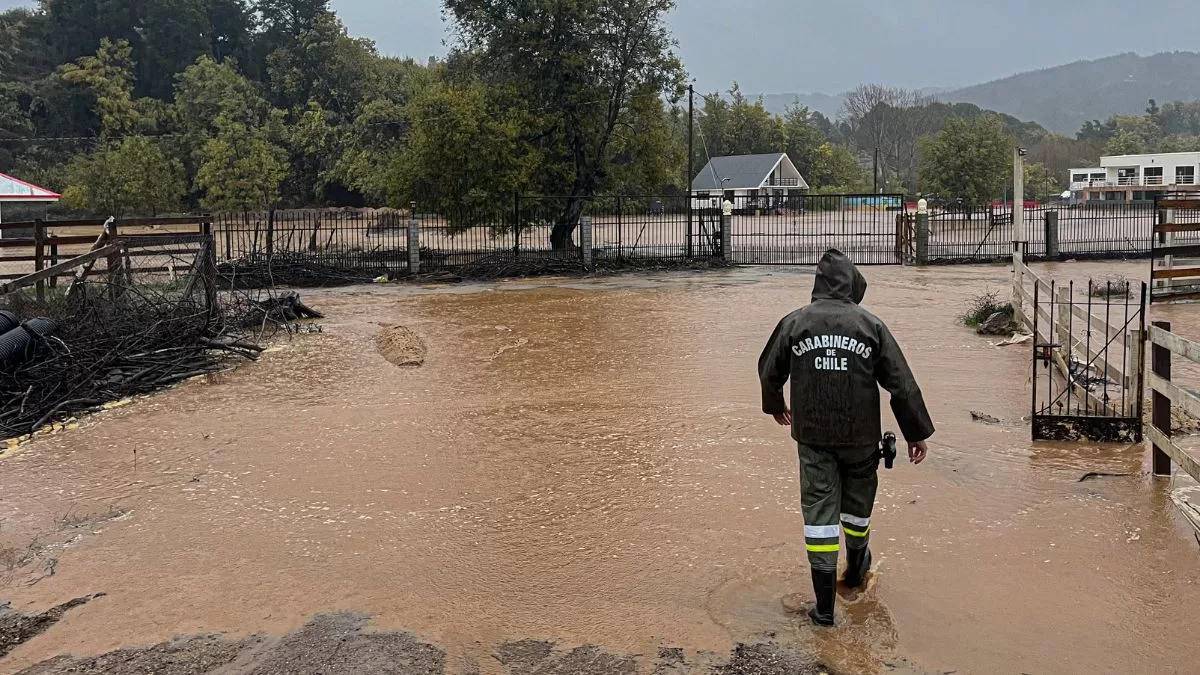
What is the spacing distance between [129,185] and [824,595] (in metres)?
56.6

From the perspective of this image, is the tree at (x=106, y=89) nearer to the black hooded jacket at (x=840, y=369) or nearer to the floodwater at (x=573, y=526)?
the floodwater at (x=573, y=526)

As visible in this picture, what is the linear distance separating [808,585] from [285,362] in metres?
10.1

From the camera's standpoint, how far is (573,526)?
6715 millimetres

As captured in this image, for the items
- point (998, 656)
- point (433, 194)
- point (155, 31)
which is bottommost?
point (998, 656)

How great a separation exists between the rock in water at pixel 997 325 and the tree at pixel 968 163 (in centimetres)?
4452

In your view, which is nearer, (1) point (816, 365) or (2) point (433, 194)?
(1) point (816, 365)

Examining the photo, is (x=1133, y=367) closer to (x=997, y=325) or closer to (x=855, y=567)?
(x=855, y=567)

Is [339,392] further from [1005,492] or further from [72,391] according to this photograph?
[1005,492]

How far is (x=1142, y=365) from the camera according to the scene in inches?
306

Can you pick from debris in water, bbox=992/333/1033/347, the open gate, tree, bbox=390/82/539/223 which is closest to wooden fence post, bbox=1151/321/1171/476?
the open gate

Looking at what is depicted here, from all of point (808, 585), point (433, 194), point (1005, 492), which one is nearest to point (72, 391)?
point (808, 585)

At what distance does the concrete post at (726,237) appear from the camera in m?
31.8

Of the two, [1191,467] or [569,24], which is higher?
[569,24]

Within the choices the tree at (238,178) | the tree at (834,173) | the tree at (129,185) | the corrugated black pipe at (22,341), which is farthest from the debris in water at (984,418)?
the tree at (834,173)
